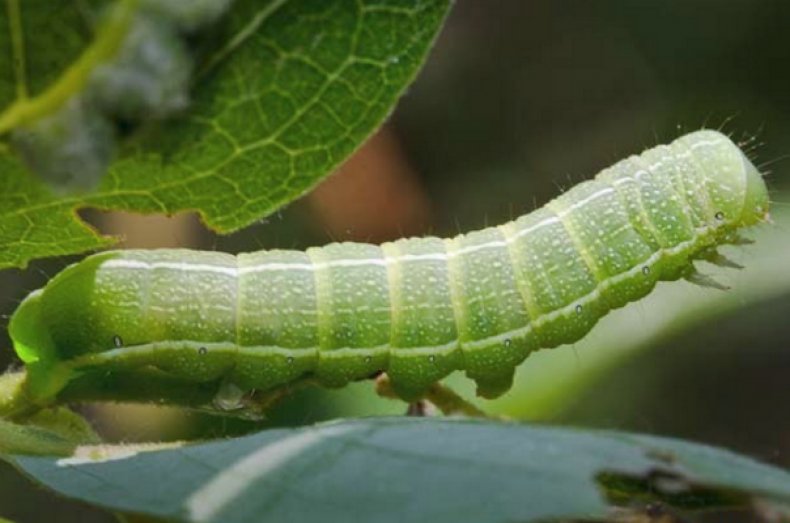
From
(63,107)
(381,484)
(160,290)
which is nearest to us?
(381,484)

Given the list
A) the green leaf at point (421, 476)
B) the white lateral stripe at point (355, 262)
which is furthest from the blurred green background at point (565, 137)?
the green leaf at point (421, 476)

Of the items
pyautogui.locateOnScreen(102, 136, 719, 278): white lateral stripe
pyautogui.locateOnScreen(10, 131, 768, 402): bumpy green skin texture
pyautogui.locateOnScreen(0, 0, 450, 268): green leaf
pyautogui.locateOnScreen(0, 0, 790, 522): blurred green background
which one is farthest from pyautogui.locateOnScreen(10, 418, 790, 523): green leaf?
pyautogui.locateOnScreen(0, 0, 790, 522): blurred green background

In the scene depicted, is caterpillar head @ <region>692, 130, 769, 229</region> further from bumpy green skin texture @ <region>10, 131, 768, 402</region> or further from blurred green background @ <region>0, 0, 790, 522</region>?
blurred green background @ <region>0, 0, 790, 522</region>

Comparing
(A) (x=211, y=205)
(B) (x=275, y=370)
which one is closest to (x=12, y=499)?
(B) (x=275, y=370)

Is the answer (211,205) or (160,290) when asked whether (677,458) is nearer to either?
(211,205)

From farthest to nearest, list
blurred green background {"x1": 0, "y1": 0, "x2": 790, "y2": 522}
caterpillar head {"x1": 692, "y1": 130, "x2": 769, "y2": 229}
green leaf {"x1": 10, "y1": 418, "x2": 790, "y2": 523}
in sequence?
blurred green background {"x1": 0, "y1": 0, "x2": 790, "y2": 522}
caterpillar head {"x1": 692, "y1": 130, "x2": 769, "y2": 229}
green leaf {"x1": 10, "y1": 418, "x2": 790, "y2": 523}

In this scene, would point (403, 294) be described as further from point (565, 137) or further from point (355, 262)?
point (565, 137)

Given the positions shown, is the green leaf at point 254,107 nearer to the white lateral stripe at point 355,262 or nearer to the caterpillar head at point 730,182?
the white lateral stripe at point 355,262
